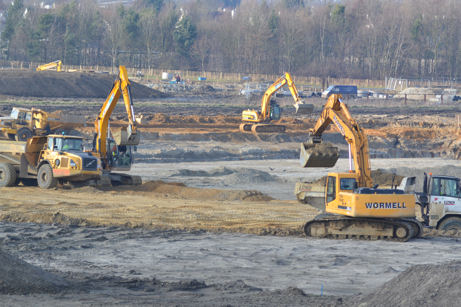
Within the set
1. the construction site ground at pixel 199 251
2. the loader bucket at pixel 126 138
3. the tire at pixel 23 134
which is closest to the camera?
the construction site ground at pixel 199 251

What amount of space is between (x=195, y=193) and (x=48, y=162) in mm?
5411

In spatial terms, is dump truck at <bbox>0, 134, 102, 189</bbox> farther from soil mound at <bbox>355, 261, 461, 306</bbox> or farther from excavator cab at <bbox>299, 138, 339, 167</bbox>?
soil mound at <bbox>355, 261, 461, 306</bbox>

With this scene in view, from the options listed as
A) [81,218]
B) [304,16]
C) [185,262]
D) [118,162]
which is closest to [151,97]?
[118,162]

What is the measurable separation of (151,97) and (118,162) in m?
51.6

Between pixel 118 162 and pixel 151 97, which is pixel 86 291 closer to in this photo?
pixel 118 162

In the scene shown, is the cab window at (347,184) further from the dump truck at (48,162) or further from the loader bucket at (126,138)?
the dump truck at (48,162)

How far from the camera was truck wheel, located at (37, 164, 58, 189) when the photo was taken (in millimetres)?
25125

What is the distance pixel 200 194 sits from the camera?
2559 cm

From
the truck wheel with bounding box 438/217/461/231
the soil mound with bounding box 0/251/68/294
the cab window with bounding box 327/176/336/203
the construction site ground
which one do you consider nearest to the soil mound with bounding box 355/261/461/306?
the construction site ground

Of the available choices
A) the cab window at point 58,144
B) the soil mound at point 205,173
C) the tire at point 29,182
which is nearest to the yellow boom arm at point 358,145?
the cab window at point 58,144

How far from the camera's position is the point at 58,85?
73062mm

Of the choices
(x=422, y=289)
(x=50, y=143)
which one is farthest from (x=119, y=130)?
(x=422, y=289)

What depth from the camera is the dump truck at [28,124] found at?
1385 inches

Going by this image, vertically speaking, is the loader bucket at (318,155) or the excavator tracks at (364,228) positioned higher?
the loader bucket at (318,155)
